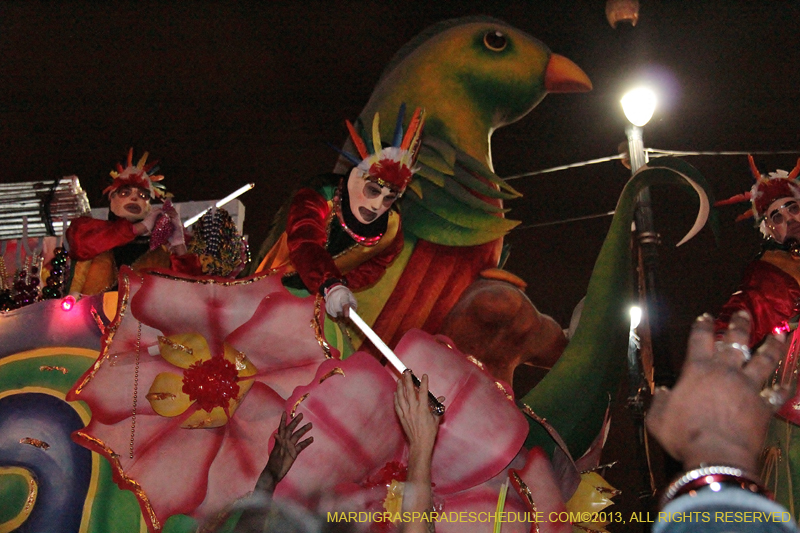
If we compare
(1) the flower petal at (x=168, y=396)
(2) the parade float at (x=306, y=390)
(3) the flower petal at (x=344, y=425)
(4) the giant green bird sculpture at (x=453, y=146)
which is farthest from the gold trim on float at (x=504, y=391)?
(1) the flower petal at (x=168, y=396)

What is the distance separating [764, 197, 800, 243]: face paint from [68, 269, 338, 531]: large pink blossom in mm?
2200

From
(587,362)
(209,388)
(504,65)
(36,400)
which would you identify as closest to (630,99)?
(504,65)

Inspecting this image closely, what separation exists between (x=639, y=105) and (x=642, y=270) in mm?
913

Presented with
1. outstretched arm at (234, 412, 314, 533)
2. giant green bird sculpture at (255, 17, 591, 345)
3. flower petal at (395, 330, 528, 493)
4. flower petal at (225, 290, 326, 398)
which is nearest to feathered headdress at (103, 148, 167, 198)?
giant green bird sculpture at (255, 17, 591, 345)

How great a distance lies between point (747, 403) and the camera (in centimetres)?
156

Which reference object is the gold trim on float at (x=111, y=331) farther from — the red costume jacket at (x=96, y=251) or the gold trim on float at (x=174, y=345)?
the red costume jacket at (x=96, y=251)

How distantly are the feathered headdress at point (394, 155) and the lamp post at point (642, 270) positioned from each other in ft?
4.87

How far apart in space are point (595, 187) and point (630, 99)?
48.5 inches

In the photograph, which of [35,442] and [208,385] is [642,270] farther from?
[35,442]

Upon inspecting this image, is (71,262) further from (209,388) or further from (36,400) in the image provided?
(209,388)

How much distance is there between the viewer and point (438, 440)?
3096mm

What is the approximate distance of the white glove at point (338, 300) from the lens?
3.17m

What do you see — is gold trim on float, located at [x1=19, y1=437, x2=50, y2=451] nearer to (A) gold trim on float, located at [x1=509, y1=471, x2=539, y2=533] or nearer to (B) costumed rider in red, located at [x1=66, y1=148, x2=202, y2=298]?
(B) costumed rider in red, located at [x1=66, y1=148, x2=202, y2=298]

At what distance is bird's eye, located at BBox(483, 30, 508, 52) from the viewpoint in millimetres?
4047
